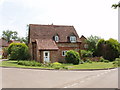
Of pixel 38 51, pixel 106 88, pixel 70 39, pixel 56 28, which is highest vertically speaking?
pixel 56 28

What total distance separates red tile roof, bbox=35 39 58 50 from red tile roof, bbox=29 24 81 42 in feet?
4.92

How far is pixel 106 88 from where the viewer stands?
10.6m

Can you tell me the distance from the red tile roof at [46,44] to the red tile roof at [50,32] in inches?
59.0

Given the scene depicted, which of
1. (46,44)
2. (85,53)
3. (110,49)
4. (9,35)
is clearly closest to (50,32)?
(46,44)

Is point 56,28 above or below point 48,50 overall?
above

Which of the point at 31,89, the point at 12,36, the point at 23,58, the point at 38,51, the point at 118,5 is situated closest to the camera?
the point at 31,89

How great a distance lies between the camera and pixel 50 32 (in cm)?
3844

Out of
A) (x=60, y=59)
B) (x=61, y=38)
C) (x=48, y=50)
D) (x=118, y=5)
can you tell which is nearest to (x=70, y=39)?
(x=61, y=38)

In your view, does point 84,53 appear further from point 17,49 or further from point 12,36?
point 12,36

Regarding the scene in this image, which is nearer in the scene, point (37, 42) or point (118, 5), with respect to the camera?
point (118, 5)

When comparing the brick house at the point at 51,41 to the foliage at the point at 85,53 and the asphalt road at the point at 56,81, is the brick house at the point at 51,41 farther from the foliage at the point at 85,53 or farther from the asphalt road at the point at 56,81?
the asphalt road at the point at 56,81

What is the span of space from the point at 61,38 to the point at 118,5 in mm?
23570

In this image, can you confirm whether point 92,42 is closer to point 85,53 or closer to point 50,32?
point 85,53

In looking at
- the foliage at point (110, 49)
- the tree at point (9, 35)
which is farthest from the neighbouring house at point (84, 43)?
the tree at point (9, 35)
